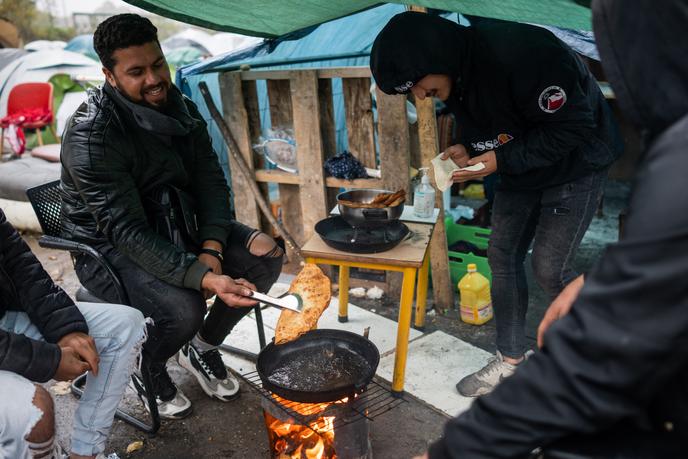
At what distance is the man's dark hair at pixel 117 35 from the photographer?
309 cm

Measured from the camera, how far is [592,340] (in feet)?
3.52

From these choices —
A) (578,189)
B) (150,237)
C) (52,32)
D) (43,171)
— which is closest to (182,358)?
(150,237)

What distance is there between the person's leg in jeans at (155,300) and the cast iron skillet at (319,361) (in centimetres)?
52

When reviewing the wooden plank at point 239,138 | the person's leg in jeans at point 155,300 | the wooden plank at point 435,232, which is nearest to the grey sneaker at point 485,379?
the wooden plank at point 435,232

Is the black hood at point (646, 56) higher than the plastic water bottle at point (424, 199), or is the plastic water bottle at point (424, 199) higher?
the black hood at point (646, 56)

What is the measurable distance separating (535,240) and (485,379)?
3.19 feet

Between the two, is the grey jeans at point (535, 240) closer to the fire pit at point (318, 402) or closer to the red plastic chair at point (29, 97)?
the fire pit at point (318, 402)

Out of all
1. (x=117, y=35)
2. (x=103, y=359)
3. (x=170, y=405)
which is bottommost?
(x=170, y=405)

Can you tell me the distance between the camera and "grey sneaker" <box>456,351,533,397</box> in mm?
3674

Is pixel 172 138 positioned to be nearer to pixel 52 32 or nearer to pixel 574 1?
pixel 574 1

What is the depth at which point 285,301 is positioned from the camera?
10.3 feet

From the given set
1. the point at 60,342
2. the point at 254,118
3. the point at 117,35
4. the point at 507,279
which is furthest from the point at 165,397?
the point at 254,118

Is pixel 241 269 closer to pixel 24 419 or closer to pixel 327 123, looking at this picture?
pixel 24 419

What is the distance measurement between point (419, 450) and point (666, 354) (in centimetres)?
245
